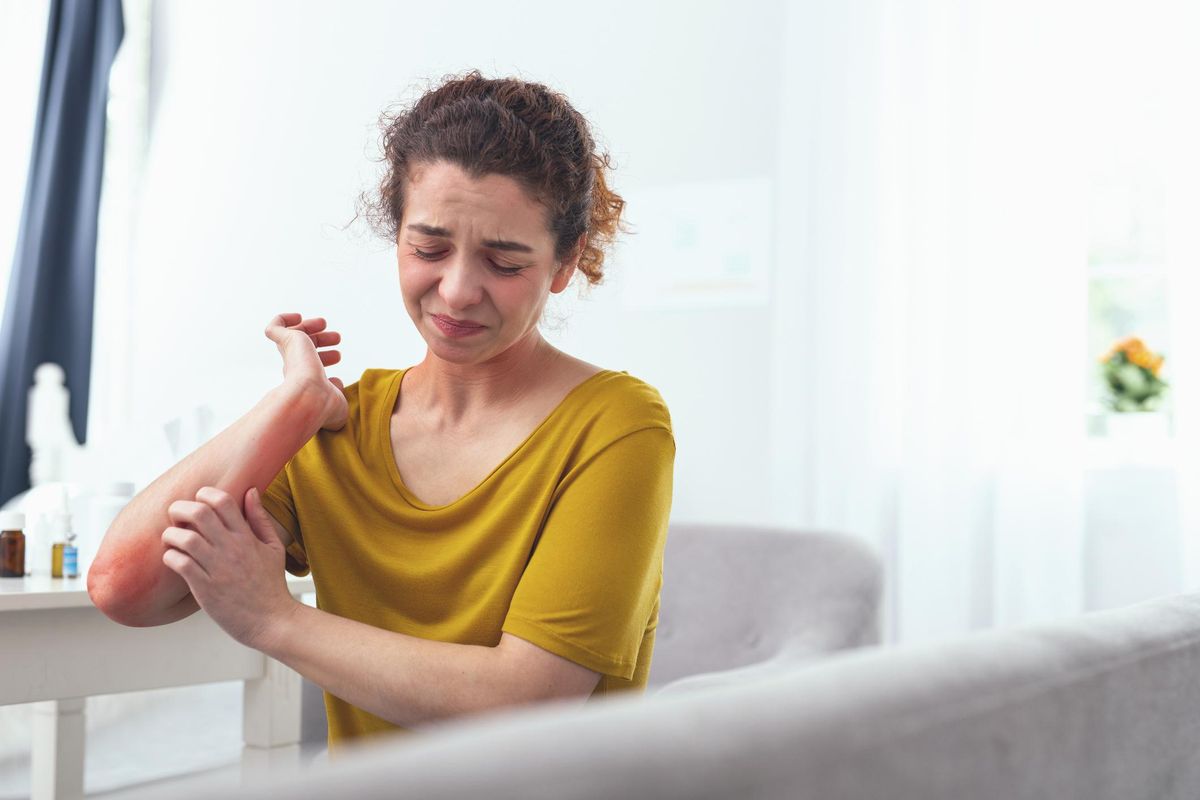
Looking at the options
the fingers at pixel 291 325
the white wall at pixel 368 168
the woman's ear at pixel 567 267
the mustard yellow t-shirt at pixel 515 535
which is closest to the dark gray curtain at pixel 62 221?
the white wall at pixel 368 168

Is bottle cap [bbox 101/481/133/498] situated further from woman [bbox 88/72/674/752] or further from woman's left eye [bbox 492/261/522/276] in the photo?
woman's left eye [bbox 492/261/522/276]

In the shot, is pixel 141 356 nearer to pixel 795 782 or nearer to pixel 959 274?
pixel 959 274

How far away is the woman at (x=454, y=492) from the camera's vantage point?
100 cm

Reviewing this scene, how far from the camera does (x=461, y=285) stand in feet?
3.61

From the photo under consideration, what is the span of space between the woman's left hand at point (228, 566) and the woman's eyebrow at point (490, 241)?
30 centimetres

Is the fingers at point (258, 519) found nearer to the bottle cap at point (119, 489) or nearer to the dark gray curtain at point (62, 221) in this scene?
the bottle cap at point (119, 489)

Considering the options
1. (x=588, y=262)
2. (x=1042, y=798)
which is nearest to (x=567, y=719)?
(x=1042, y=798)

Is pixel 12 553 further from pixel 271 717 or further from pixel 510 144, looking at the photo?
pixel 510 144

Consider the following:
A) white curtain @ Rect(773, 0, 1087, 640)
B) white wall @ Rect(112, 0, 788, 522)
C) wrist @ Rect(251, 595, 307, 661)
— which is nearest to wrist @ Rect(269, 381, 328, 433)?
wrist @ Rect(251, 595, 307, 661)

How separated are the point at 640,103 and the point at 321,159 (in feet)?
3.78

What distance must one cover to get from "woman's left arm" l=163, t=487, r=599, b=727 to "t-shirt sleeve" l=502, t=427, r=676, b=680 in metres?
0.02

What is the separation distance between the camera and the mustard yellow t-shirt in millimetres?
1008

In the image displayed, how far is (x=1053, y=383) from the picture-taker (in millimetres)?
2615

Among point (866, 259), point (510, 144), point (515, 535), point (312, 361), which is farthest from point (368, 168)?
point (515, 535)
